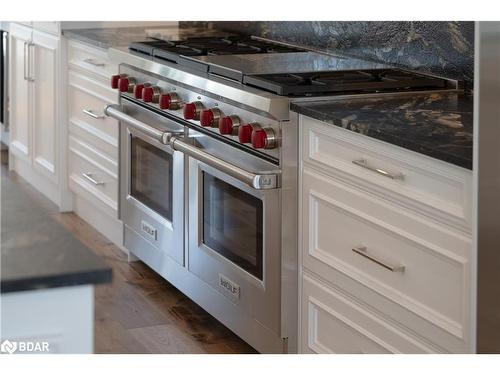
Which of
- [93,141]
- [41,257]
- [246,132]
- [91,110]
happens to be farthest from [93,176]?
[41,257]

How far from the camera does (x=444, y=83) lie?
2.95 meters

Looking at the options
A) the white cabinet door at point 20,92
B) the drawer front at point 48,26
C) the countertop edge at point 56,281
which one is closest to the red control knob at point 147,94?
the drawer front at point 48,26

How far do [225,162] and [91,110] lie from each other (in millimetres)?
1629

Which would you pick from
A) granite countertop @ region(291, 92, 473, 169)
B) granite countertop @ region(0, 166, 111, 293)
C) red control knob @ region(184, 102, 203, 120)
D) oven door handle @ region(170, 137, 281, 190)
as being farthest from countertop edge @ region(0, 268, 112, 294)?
red control knob @ region(184, 102, 203, 120)

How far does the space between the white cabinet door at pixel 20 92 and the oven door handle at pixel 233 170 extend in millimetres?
2157

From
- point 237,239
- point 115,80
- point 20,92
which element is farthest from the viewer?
point 20,92

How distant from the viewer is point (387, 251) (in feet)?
7.80

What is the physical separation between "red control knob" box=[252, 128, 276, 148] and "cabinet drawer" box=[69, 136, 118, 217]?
1.52m

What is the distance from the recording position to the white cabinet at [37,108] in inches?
190

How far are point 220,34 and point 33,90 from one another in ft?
3.83

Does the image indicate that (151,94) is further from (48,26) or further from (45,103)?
(45,103)

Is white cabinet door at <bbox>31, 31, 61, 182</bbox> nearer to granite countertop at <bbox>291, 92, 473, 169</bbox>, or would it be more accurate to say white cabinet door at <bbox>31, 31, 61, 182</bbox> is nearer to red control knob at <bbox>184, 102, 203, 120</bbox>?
red control knob at <bbox>184, 102, 203, 120</bbox>

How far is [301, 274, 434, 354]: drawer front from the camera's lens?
7.84 feet

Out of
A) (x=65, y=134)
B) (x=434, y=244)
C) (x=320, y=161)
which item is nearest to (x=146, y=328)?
(x=320, y=161)
